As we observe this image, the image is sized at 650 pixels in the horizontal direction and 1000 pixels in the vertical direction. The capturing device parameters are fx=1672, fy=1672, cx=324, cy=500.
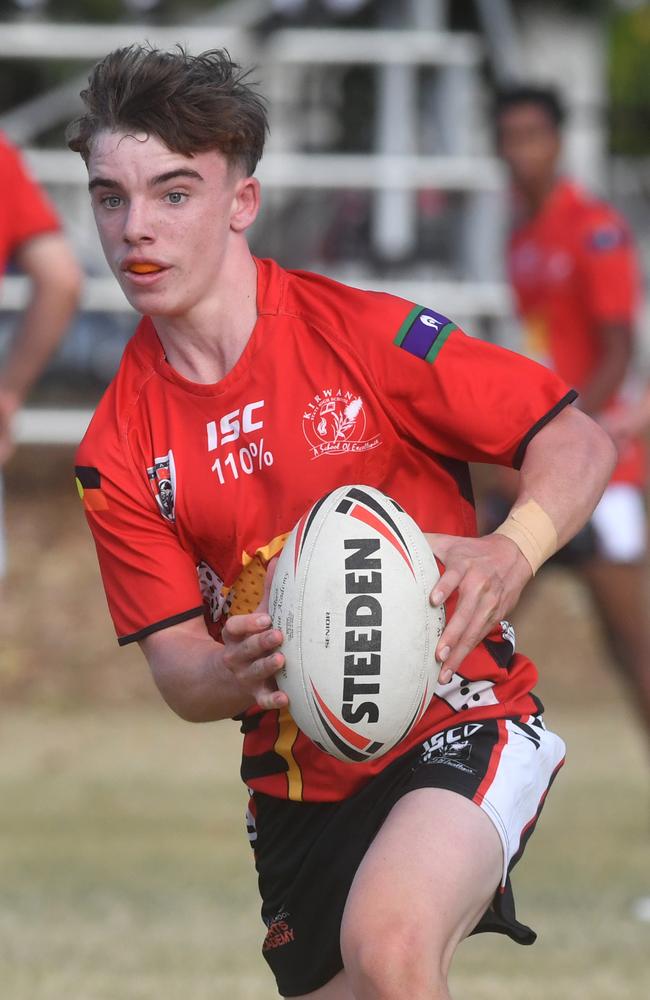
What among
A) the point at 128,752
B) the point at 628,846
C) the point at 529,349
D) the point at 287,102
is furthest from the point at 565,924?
the point at 287,102

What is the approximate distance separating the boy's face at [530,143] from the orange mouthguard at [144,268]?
4.55 m

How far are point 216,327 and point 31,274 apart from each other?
2.99 m

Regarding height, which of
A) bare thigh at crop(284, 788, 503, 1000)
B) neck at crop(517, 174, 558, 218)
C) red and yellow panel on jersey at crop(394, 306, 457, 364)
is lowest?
bare thigh at crop(284, 788, 503, 1000)

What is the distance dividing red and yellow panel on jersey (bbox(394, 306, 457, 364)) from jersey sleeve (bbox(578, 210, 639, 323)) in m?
3.99

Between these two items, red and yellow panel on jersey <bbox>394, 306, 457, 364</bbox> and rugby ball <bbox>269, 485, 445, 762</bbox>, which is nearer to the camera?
rugby ball <bbox>269, 485, 445, 762</bbox>

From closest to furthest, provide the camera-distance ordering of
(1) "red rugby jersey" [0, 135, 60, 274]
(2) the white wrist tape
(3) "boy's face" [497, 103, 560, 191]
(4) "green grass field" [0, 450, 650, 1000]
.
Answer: (2) the white wrist tape → (4) "green grass field" [0, 450, 650, 1000] → (1) "red rugby jersey" [0, 135, 60, 274] → (3) "boy's face" [497, 103, 560, 191]

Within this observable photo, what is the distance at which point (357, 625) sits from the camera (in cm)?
298

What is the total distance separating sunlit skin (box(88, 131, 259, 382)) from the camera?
3.31 meters

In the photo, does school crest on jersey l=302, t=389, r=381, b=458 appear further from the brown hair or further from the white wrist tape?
the brown hair

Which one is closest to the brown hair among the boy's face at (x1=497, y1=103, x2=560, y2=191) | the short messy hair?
the boy's face at (x1=497, y1=103, x2=560, y2=191)

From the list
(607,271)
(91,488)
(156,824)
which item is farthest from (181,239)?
(156,824)

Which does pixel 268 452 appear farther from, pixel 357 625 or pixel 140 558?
pixel 357 625

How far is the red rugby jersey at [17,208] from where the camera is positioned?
6.16 m

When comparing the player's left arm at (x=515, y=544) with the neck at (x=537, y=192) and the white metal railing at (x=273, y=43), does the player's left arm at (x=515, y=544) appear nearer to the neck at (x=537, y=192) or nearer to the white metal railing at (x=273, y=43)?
the neck at (x=537, y=192)
